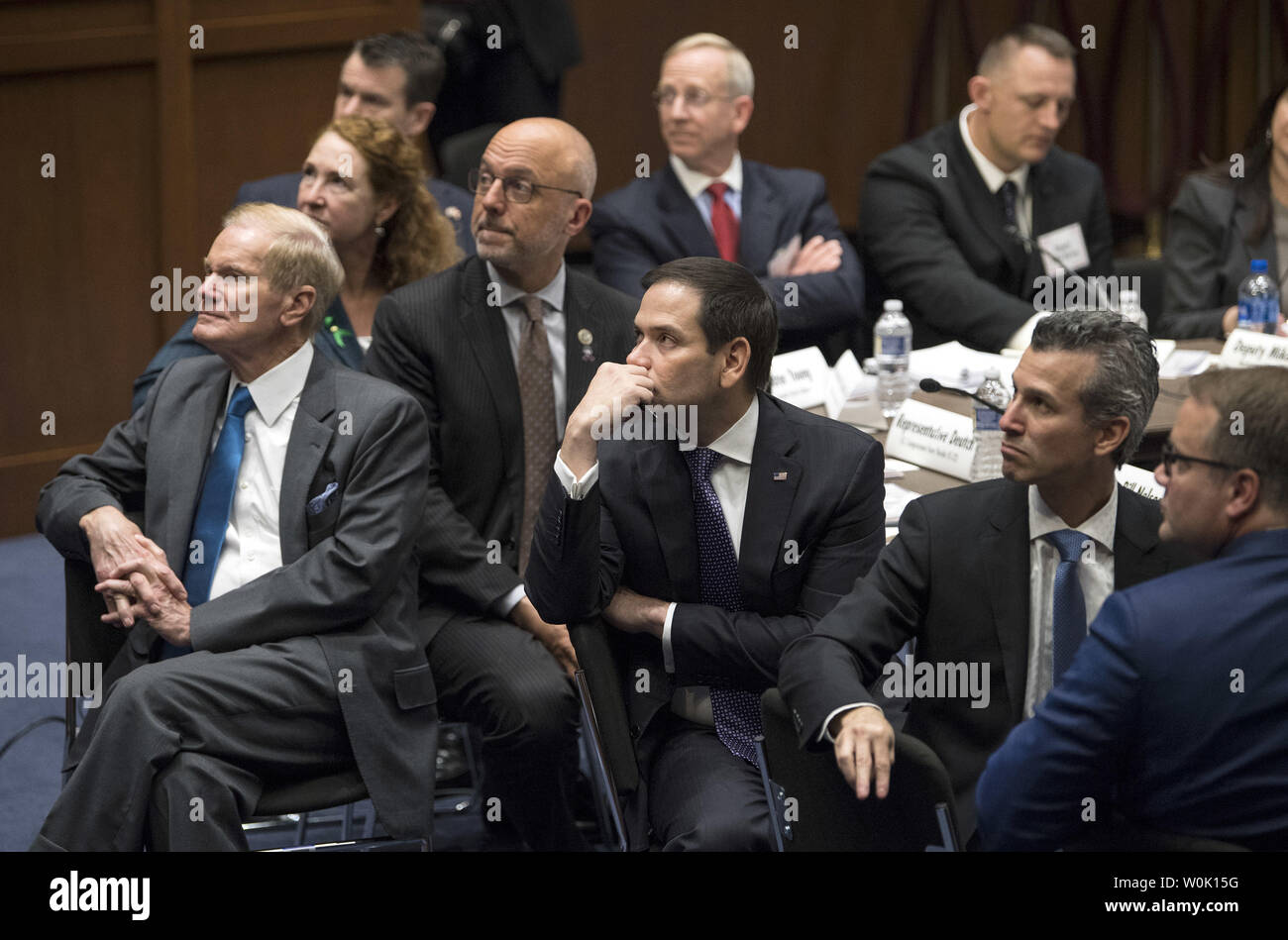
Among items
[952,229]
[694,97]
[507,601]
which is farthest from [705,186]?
[507,601]

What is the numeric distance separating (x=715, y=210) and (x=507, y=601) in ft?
6.23

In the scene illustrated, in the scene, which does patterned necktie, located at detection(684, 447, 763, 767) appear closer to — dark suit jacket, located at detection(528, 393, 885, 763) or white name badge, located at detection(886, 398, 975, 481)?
dark suit jacket, located at detection(528, 393, 885, 763)

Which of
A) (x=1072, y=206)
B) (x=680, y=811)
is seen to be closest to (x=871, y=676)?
(x=680, y=811)

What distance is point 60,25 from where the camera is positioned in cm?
517

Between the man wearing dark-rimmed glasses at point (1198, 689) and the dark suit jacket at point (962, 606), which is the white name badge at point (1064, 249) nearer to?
the dark suit jacket at point (962, 606)

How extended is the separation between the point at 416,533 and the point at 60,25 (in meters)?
3.00

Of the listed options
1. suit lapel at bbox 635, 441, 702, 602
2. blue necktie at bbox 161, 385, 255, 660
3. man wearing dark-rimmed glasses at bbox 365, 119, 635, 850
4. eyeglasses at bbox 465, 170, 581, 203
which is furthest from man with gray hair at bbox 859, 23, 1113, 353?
blue necktie at bbox 161, 385, 255, 660

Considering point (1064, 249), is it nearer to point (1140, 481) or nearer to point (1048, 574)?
point (1140, 481)

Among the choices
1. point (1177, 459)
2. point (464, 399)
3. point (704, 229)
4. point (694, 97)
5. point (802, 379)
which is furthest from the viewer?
point (694, 97)

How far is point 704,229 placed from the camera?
4.84 m

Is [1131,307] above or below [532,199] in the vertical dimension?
below

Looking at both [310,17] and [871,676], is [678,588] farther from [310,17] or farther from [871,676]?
[310,17]

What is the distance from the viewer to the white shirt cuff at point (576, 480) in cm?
277

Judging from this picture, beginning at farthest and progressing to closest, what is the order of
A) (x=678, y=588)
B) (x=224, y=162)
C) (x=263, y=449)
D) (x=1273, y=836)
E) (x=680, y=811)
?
1. (x=224, y=162)
2. (x=263, y=449)
3. (x=678, y=588)
4. (x=680, y=811)
5. (x=1273, y=836)
